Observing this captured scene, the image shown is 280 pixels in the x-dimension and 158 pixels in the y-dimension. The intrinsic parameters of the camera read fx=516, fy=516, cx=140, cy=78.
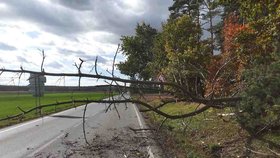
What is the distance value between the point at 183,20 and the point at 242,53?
36.4 m

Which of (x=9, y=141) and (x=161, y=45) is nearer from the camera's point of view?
(x=9, y=141)

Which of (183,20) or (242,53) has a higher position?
(183,20)

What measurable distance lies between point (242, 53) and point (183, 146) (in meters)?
3.39

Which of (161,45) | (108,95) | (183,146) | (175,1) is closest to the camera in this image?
(108,95)

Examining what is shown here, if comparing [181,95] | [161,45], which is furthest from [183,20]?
[181,95]

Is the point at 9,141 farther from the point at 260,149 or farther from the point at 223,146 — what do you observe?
the point at 260,149

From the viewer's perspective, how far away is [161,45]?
55750 mm

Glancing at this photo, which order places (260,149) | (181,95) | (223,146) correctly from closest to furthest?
(181,95), (260,149), (223,146)

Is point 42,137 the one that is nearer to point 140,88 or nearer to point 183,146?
point 183,146

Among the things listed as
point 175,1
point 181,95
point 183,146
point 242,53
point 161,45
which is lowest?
point 183,146

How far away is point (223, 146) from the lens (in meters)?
12.8

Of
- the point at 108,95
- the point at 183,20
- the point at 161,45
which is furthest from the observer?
the point at 161,45

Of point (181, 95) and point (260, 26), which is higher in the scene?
point (260, 26)

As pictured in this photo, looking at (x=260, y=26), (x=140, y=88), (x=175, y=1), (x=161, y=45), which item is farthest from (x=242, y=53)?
(x=175, y=1)
